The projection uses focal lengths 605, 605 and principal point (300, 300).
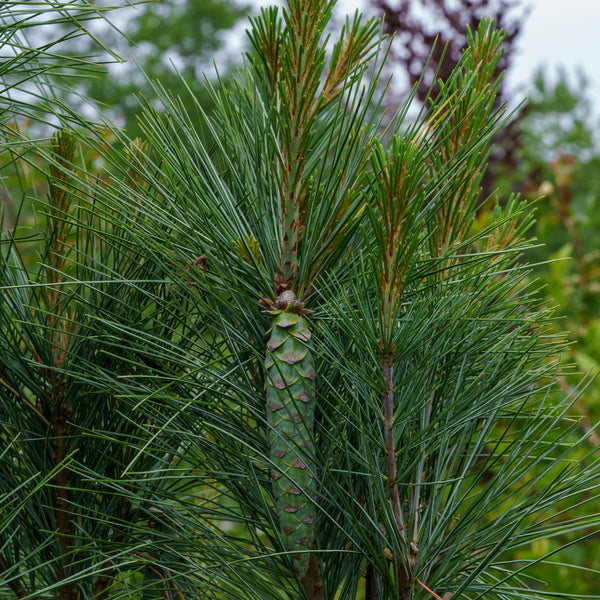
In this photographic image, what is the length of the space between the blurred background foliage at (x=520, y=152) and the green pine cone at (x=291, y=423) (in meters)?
0.28

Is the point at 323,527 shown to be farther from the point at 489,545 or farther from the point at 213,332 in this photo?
the point at 213,332

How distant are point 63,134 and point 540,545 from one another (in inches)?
103

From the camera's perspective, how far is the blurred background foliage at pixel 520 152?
7.26 ft

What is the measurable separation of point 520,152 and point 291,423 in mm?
3836

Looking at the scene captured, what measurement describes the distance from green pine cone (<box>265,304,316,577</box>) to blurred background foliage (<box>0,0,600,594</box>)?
0.92ft

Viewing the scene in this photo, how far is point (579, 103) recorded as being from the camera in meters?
13.3

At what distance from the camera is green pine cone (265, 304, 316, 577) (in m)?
0.70

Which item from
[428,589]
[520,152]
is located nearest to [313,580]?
[428,589]

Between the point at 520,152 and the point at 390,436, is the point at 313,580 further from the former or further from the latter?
the point at 520,152

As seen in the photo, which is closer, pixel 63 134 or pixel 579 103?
pixel 63 134

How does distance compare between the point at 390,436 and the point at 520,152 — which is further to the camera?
the point at 520,152

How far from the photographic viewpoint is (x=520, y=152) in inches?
159

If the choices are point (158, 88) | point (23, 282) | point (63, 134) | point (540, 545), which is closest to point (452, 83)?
point (158, 88)

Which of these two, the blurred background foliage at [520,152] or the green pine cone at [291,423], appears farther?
the blurred background foliage at [520,152]
